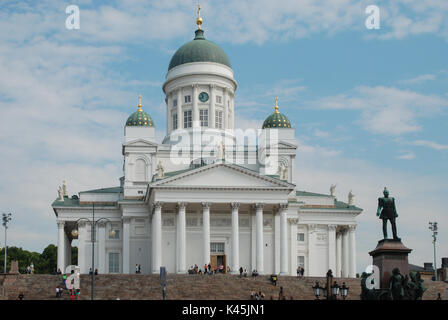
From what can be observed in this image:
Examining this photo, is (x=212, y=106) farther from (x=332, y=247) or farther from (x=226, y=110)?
(x=332, y=247)

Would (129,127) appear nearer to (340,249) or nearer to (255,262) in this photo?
(255,262)

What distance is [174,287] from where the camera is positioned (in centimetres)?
5553

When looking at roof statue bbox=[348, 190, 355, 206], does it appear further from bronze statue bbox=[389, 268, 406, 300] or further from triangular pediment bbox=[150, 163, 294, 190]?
bronze statue bbox=[389, 268, 406, 300]

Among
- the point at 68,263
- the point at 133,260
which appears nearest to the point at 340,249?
the point at 133,260

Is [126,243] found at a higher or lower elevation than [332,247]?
higher

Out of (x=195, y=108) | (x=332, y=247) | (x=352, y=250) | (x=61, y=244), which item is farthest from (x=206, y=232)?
(x=195, y=108)

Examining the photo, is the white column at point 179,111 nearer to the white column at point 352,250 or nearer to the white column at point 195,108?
the white column at point 195,108

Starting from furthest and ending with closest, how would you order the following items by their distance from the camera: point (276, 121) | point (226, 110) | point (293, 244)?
point (226, 110), point (276, 121), point (293, 244)

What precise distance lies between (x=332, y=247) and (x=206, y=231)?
15.8m

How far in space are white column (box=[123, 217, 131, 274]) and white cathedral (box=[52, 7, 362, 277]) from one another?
92 mm

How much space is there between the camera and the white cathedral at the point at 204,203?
65.7 metres

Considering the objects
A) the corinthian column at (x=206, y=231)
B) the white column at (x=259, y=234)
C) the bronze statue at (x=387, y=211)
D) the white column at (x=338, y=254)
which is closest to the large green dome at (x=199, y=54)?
the corinthian column at (x=206, y=231)
